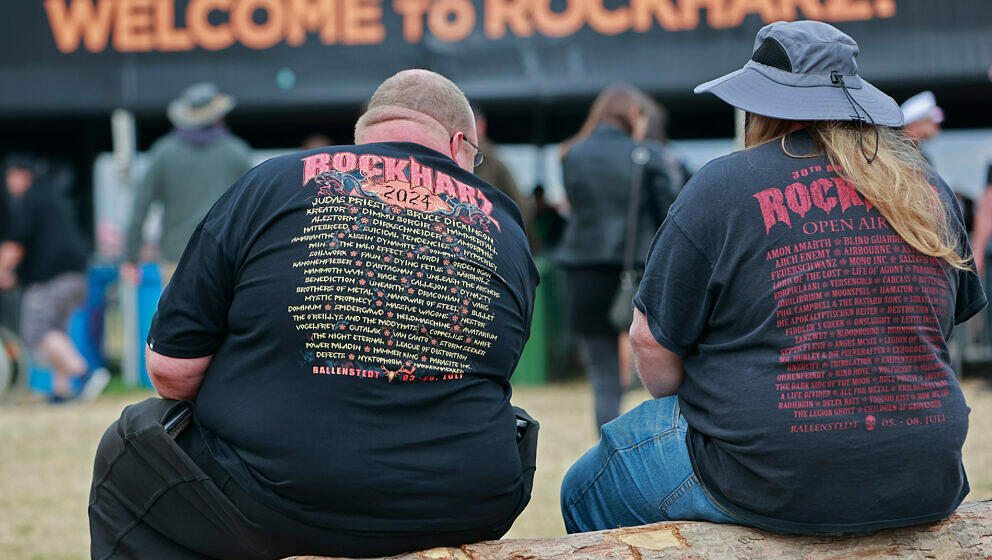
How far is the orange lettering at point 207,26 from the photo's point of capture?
291 inches

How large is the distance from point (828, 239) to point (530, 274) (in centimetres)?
62

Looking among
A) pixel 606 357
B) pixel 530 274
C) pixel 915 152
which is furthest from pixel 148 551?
pixel 606 357

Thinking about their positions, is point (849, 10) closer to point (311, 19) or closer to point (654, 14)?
point (654, 14)

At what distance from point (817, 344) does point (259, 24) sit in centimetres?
631

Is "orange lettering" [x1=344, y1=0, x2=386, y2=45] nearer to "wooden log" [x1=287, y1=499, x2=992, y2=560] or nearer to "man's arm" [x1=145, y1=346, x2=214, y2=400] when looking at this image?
"man's arm" [x1=145, y1=346, x2=214, y2=400]

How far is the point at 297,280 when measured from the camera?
1.85m

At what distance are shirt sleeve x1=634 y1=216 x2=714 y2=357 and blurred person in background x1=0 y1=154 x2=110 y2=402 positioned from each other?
5814mm

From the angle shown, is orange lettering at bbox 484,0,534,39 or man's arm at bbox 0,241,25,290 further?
orange lettering at bbox 484,0,534,39

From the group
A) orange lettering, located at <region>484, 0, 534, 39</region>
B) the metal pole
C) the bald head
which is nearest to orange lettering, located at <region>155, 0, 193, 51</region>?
the metal pole

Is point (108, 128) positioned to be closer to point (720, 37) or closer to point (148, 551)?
point (720, 37)

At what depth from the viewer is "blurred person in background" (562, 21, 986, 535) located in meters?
1.83

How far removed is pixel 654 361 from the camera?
6.81 ft

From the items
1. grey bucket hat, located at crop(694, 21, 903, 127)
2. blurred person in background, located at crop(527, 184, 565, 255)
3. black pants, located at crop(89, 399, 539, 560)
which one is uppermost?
grey bucket hat, located at crop(694, 21, 903, 127)

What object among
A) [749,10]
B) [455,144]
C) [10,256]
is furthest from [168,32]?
[455,144]
